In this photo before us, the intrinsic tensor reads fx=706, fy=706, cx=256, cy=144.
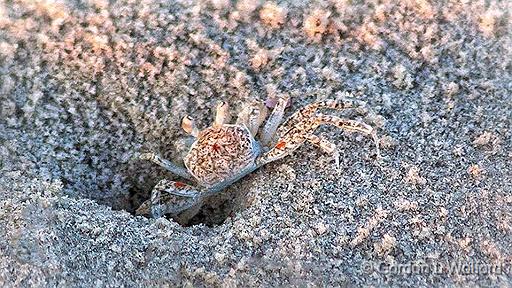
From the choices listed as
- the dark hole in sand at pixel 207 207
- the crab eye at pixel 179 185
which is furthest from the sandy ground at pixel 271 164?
the crab eye at pixel 179 185

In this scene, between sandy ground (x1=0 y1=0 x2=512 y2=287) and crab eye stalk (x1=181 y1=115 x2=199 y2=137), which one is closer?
sandy ground (x1=0 y1=0 x2=512 y2=287)

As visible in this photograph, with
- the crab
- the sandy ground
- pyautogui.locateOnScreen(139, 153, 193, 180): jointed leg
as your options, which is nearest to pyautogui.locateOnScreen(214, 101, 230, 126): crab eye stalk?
the crab

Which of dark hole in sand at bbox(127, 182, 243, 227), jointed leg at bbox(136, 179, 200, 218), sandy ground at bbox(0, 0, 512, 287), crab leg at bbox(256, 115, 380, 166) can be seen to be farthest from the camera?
dark hole in sand at bbox(127, 182, 243, 227)

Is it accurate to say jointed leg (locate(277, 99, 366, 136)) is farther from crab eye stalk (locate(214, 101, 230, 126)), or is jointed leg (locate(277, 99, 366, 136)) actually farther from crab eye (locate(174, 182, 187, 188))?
crab eye (locate(174, 182, 187, 188))

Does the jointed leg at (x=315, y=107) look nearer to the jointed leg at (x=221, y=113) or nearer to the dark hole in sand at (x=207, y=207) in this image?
the jointed leg at (x=221, y=113)

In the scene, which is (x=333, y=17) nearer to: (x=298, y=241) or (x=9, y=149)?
(x=298, y=241)

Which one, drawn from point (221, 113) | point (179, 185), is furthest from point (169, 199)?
point (221, 113)

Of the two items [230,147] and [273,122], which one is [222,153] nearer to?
[230,147]
